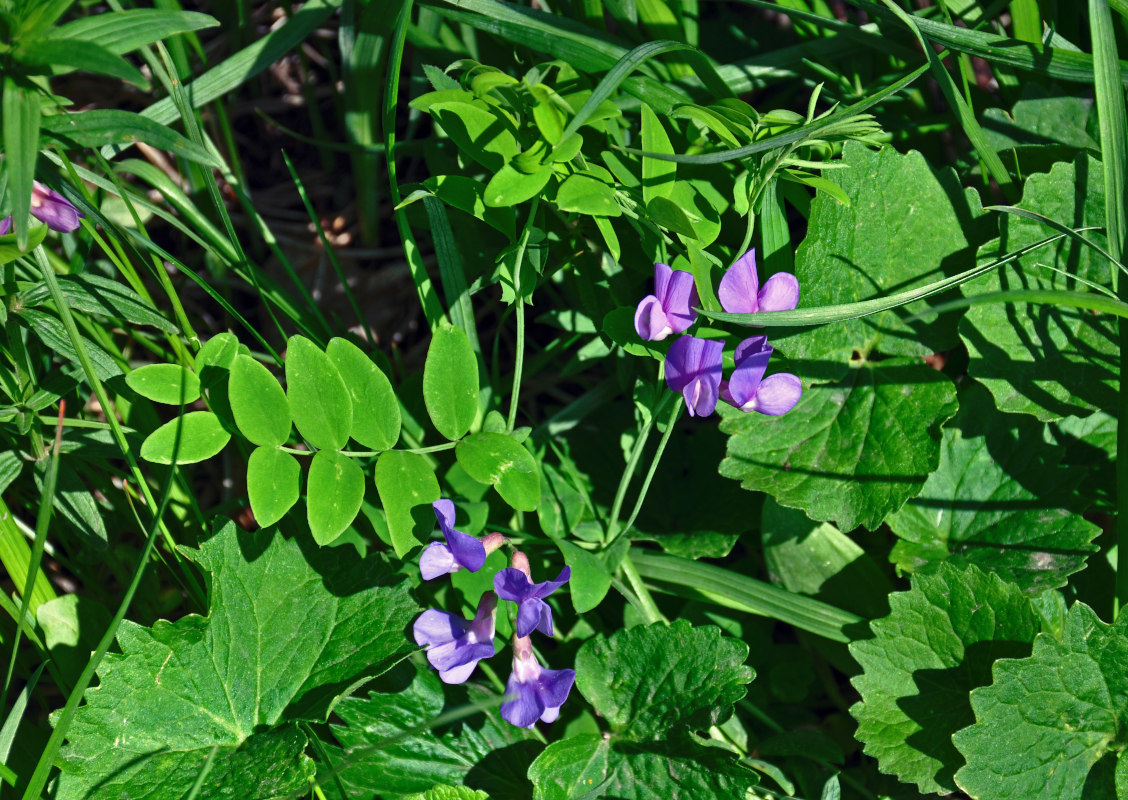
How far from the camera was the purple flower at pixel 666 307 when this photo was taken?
153cm

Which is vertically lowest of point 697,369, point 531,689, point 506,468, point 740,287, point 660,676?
point 660,676

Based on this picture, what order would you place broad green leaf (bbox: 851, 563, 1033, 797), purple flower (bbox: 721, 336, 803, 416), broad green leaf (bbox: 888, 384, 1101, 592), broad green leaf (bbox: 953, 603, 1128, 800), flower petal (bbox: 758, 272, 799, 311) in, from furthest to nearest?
broad green leaf (bbox: 888, 384, 1101, 592), broad green leaf (bbox: 851, 563, 1033, 797), broad green leaf (bbox: 953, 603, 1128, 800), flower petal (bbox: 758, 272, 799, 311), purple flower (bbox: 721, 336, 803, 416)

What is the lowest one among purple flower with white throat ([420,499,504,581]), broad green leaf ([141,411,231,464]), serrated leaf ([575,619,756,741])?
serrated leaf ([575,619,756,741])

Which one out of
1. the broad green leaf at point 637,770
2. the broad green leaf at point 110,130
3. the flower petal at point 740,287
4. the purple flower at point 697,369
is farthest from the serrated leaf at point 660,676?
the broad green leaf at point 110,130

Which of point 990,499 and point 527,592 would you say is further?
point 990,499

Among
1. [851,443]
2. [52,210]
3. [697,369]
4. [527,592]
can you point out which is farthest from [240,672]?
[851,443]

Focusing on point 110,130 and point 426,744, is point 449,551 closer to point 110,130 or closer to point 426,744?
point 426,744

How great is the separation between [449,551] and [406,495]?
0.18 meters

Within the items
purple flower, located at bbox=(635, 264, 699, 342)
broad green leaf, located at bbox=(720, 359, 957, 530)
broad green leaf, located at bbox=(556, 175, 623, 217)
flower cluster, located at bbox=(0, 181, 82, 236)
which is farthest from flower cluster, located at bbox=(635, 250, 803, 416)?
flower cluster, located at bbox=(0, 181, 82, 236)

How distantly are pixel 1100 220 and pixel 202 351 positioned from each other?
1882mm

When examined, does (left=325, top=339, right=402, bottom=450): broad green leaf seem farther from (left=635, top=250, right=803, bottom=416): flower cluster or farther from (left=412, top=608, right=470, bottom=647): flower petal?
(left=635, top=250, right=803, bottom=416): flower cluster

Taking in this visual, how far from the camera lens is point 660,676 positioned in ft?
6.12

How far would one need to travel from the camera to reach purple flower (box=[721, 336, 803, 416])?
148 cm

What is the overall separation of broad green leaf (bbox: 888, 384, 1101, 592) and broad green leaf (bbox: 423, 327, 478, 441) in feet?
3.28
